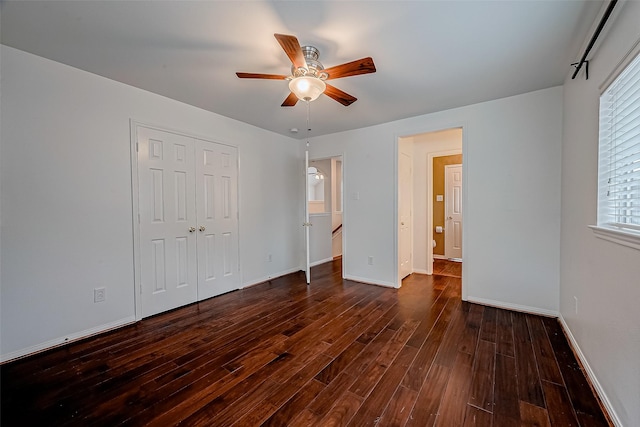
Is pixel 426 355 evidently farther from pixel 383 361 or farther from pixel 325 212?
pixel 325 212

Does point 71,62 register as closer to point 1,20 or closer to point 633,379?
point 1,20

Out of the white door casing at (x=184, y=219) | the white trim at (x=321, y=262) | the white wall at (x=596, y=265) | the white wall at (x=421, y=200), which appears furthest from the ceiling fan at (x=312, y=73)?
the white trim at (x=321, y=262)

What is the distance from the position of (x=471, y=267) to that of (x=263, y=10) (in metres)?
3.30

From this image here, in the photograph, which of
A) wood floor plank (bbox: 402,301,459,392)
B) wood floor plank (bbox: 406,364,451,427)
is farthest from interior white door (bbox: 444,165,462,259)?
wood floor plank (bbox: 406,364,451,427)

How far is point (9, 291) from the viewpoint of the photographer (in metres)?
2.01

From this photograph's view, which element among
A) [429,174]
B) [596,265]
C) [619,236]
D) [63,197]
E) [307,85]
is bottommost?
[596,265]

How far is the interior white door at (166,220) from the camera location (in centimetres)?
277

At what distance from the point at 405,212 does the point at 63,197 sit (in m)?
4.04

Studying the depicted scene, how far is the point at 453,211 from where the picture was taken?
5578 millimetres

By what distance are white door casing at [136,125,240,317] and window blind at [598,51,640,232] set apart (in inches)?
144

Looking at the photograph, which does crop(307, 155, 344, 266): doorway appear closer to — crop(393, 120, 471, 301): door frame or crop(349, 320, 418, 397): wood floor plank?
crop(393, 120, 471, 301): door frame

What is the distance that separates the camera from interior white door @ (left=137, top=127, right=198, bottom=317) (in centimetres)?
277

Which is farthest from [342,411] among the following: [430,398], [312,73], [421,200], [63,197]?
[421,200]

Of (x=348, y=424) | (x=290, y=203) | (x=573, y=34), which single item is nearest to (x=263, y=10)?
(x=573, y=34)
